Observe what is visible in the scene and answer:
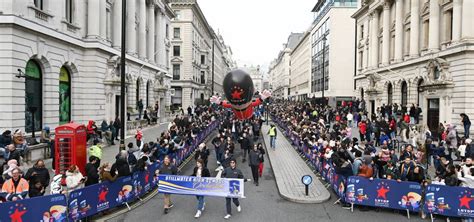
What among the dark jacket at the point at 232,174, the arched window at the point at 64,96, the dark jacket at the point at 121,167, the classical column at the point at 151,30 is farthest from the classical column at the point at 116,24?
the dark jacket at the point at 232,174

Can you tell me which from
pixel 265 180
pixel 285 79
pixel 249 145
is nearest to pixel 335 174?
pixel 265 180

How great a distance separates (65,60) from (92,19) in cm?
439

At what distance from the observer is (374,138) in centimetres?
2228

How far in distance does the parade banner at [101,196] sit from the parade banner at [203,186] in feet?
3.69

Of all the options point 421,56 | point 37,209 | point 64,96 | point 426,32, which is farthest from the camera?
point 426,32

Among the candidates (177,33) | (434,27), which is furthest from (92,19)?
(177,33)

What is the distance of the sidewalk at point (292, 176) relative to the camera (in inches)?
439

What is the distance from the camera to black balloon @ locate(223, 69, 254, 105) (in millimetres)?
18969

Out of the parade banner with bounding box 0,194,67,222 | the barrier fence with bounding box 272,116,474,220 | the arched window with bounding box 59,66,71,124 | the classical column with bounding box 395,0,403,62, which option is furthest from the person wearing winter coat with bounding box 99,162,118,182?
the classical column with bounding box 395,0,403,62

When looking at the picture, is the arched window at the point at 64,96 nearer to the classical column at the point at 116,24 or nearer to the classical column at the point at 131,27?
the classical column at the point at 116,24

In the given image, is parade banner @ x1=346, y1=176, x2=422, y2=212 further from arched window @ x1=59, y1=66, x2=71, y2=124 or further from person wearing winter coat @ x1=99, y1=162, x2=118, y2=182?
arched window @ x1=59, y1=66, x2=71, y2=124

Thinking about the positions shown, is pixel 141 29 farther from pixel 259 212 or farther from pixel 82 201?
pixel 259 212

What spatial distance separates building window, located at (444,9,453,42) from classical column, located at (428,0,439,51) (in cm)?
64

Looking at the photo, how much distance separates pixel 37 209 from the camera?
732cm
